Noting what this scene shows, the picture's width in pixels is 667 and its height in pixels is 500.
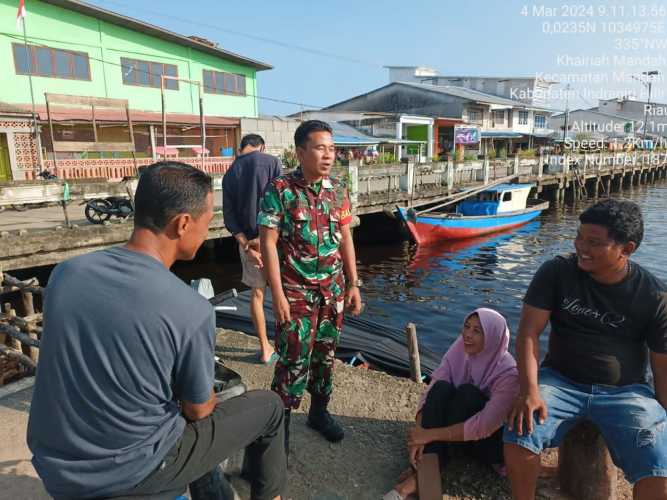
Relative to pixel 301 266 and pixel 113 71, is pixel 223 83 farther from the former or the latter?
pixel 301 266

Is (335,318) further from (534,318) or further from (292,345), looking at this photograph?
(534,318)

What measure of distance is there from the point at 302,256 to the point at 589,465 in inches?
75.4

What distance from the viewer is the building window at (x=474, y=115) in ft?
115

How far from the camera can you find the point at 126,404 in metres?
1.45

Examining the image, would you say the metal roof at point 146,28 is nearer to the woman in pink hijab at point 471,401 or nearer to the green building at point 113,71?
the green building at point 113,71

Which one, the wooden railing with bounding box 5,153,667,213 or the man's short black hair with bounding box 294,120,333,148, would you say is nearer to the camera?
the man's short black hair with bounding box 294,120,333,148

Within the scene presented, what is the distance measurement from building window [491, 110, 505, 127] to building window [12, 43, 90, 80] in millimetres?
29958

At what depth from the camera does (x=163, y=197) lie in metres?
1.62

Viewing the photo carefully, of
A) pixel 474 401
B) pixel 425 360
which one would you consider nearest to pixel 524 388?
pixel 474 401

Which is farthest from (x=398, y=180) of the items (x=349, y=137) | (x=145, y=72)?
(x=145, y=72)

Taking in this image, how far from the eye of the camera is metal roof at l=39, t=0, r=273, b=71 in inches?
707

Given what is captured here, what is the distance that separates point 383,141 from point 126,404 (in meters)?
27.4

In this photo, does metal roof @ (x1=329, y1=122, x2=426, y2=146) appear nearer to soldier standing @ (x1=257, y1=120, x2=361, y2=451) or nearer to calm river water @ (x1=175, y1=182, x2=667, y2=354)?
calm river water @ (x1=175, y1=182, x2=667, y2=354)

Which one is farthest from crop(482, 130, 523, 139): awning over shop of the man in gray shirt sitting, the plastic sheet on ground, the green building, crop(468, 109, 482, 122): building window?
the man in gray shirt sitting
